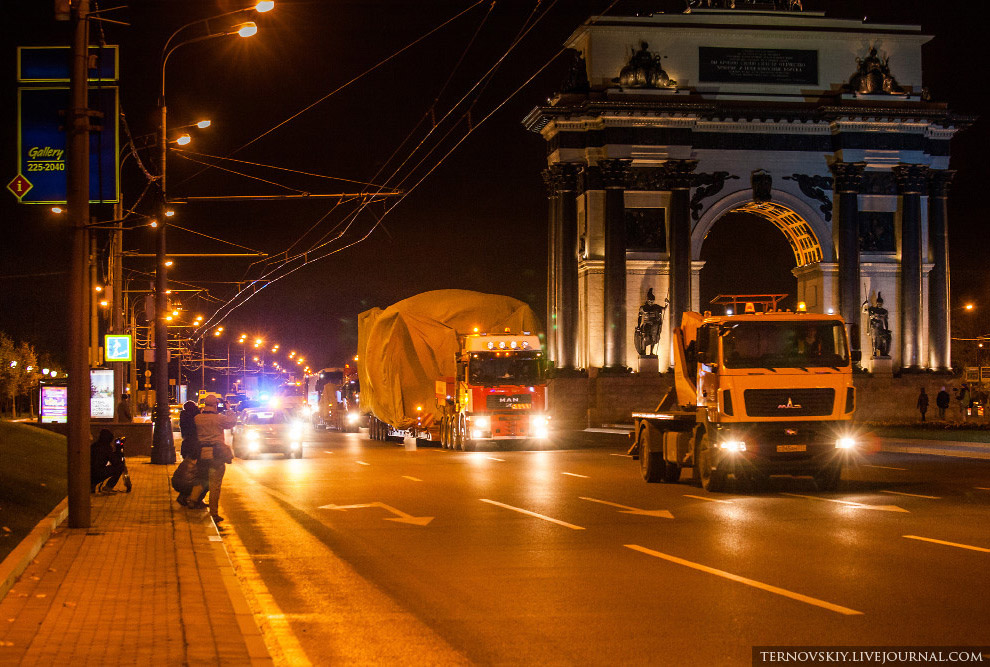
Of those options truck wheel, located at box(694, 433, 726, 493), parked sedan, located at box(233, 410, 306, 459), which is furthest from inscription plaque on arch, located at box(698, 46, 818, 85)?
truck wheel, located at box(694, 433, 726, 493)

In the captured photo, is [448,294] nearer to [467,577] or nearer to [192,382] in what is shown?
[467,577]

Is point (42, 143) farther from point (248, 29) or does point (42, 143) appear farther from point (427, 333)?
point (427, 333)

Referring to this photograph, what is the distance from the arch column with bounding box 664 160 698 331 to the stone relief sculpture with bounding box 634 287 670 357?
2.81 feet

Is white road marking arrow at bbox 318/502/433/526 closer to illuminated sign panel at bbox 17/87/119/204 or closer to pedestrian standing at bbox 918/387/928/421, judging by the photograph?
illuminated sign panel at bbox 17/87/119/204

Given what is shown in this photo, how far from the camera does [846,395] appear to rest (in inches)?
855

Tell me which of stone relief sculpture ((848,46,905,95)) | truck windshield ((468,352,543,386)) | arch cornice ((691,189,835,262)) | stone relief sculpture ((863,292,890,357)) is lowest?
truck windshield ((468,352,543,386))

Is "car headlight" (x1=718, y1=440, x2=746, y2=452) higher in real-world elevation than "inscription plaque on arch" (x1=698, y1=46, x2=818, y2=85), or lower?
lower

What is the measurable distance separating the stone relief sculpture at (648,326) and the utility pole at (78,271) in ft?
143

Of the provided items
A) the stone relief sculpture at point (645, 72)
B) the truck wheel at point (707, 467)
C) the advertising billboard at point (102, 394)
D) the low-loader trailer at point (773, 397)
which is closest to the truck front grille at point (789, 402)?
the low-loader trailer at point (773, 397)

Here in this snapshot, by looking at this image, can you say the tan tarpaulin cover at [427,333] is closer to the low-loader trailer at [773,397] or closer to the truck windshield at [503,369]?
the truck windshield at [503,369]

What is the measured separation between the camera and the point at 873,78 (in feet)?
193

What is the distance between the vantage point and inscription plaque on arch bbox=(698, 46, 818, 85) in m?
59.1

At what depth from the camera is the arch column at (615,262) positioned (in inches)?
2263

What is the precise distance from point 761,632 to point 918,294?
53.8m
